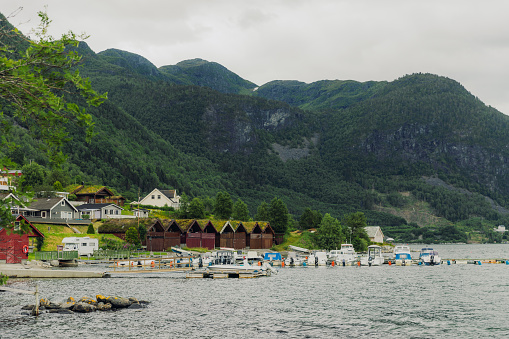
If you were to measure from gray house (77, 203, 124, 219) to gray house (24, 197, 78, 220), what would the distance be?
645 cm

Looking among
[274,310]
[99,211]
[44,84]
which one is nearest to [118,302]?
[274,310]

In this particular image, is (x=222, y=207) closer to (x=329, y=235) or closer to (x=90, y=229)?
(x=329, y=235)

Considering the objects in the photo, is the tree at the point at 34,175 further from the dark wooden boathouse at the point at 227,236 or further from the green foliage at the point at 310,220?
the green foliage at the point at 310,220

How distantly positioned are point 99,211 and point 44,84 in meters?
125

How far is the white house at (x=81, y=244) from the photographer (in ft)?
313

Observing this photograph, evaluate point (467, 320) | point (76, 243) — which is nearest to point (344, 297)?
point (467, 320)

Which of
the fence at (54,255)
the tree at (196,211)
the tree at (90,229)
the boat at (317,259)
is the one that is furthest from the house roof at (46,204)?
the boat at (317,259)

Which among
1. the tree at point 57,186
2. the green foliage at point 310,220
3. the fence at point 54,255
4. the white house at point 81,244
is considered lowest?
the fence at point 54,255

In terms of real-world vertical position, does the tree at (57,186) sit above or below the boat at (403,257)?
above

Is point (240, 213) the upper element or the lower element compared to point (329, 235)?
upper

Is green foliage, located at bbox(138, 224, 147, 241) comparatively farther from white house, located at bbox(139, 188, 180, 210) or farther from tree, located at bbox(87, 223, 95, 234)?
white house, located at bbox(139, 188, 180, 210)

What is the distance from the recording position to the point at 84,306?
4550 cm

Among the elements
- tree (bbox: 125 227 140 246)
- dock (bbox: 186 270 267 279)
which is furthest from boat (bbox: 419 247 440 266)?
tree (bbox: 125 227 140 246)

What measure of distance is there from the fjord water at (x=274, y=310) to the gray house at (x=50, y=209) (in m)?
49.1
